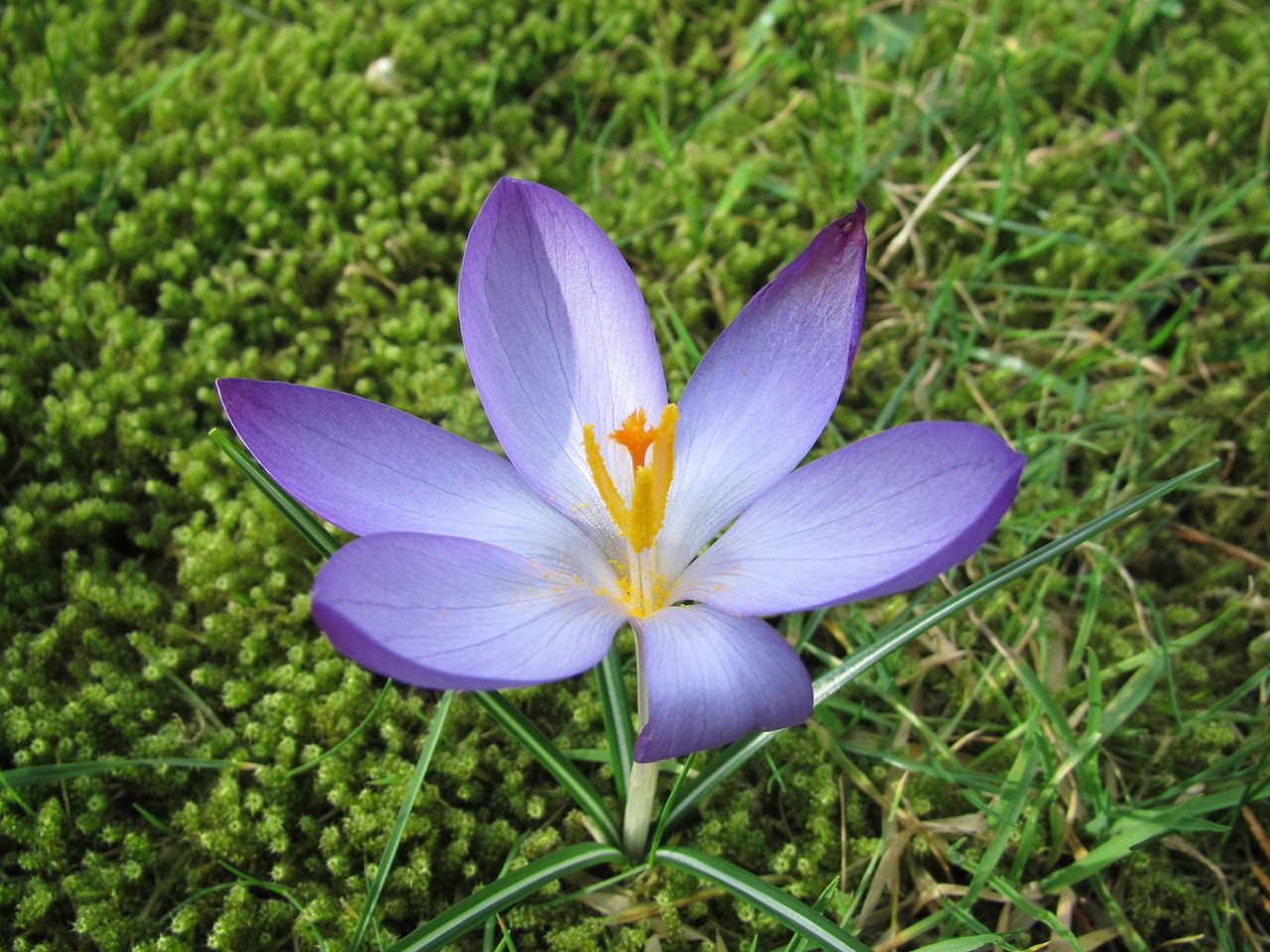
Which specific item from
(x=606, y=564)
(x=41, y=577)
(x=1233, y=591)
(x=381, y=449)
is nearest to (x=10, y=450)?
→ (x=41, y=577)

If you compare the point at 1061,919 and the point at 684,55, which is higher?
the point at 684,55

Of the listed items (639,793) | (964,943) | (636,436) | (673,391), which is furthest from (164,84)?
(964,943)

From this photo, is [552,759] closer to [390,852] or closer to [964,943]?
[390,852]

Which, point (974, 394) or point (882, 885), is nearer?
point (882, 885)

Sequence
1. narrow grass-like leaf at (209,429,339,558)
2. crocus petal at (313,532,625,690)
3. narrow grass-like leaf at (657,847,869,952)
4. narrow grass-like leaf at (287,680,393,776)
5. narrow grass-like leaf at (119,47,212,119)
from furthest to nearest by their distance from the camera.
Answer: narrow grass-like leaf at (119,47,212,119) → narrow grass-like leaf at (287,680,393,776) → narrow grass-like leaf at (209,429,339,558) → narrow grass-like leaf at (657,847,869,952) → crocus petal at (313,532,625,690)

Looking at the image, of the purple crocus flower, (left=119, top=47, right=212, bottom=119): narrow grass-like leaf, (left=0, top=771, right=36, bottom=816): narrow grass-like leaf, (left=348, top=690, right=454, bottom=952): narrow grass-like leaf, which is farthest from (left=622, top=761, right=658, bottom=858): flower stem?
(left=119, top=47, right=212, bottom=119): narrow grass-like leaf

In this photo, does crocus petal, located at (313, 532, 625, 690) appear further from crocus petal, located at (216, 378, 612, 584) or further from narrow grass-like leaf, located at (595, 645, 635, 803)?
narrow grass-like leaf, located at (595, 645, 635, 803)

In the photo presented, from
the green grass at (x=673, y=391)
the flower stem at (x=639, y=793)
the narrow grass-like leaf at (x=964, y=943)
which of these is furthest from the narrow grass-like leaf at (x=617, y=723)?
the narrow grass-like leaf at (x=964, y=943)

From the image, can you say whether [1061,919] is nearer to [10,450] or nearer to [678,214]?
[678,214]
